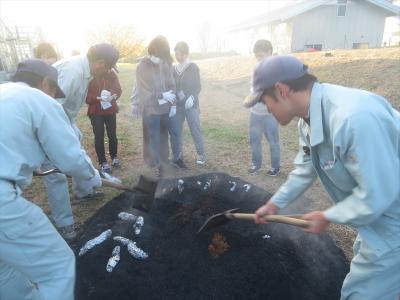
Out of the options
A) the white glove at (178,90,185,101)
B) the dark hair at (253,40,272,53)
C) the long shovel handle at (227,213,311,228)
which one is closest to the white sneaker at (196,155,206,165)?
the white glove at (178,90,185,101)

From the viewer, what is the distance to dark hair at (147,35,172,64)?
4520 millimetres

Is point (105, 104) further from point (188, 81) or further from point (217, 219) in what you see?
point (217, 219)

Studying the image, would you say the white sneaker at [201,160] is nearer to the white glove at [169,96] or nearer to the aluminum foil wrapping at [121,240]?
the white glove at [169,96]

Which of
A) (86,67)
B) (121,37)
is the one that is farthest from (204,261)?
(121,37)

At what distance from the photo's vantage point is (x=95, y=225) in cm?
355

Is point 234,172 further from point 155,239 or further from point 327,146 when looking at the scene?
point 327,146

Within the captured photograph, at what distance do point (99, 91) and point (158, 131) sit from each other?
43.6 inches

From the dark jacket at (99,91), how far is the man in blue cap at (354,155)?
332cm

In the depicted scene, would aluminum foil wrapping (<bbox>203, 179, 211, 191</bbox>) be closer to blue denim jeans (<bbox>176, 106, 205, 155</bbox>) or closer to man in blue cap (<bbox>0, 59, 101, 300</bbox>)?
blue denim jeans (<bbox>176, 106, 205, 155</bbox>)

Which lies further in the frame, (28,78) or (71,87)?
(71,87)

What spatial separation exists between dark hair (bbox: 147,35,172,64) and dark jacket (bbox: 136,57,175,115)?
14 centimetres

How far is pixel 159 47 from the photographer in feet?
14.9

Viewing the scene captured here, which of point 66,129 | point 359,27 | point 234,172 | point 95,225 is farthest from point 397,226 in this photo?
point 359,27

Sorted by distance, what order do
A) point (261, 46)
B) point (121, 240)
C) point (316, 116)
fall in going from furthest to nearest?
point (261, 46)
point (121, 240)
point (316, 116)
